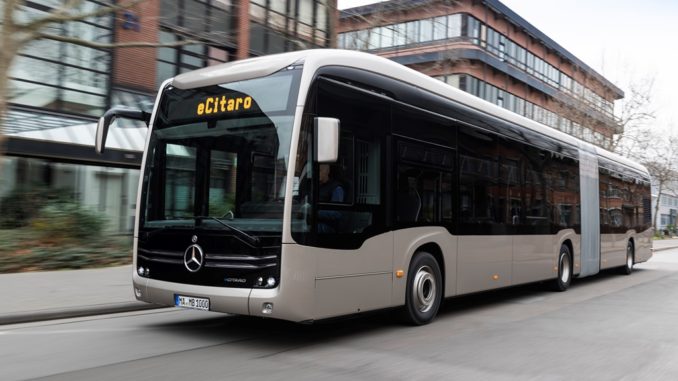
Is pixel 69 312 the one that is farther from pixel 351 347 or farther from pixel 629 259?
pixel 629 259

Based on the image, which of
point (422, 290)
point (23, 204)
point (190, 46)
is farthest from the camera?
point (190, 46)

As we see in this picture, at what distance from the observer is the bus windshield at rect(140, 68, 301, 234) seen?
5992mm

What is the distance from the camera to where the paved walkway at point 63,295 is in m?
7.70

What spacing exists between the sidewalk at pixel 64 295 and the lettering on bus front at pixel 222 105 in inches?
130

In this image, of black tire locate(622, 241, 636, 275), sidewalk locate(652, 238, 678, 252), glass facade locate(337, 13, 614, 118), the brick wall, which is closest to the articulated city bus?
black tire locate(622, 241, 636, 275)

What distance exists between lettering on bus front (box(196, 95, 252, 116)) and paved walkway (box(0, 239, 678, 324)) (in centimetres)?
330

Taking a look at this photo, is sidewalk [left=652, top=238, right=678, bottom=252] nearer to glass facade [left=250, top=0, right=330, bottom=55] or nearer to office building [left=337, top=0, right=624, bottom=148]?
office building [left=337, top=0, right=624, bottom=148]

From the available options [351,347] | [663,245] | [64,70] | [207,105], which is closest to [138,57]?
[64,70]

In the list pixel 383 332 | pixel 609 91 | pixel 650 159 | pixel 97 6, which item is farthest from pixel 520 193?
pixel 650 159

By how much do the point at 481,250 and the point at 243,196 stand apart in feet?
13.8

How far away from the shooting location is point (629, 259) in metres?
16.6

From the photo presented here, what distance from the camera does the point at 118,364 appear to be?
538 cm

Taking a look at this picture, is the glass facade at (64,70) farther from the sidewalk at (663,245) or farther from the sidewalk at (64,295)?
the sidewalk at (663,245)

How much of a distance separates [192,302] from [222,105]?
2055mm
